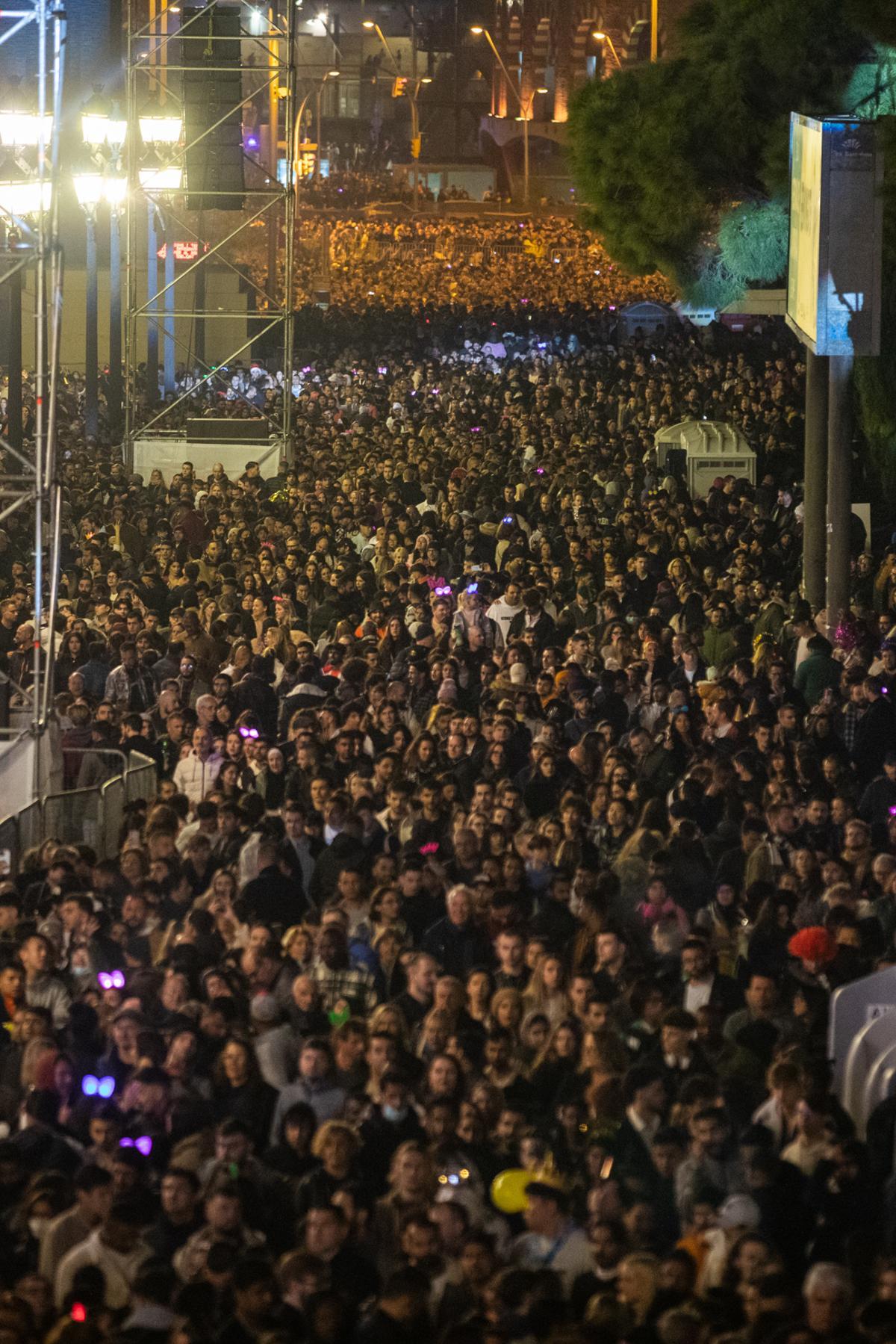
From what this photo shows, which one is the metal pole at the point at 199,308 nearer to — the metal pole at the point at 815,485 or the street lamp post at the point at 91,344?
the street lamp post at the point at 91,344

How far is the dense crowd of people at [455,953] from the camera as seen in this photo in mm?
6871

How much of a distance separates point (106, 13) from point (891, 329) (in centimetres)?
3661

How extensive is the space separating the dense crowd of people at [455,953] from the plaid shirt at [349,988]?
30 millimetres

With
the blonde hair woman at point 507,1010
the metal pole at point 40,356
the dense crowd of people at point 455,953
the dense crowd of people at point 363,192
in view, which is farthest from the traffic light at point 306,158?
the blonde hair woman at point 507,1010

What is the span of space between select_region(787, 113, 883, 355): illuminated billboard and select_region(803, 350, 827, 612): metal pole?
2.40 m

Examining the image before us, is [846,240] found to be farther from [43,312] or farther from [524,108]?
[524,108]

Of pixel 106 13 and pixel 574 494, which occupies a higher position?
pixel 106 13

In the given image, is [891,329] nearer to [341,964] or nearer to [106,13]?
[341,964]

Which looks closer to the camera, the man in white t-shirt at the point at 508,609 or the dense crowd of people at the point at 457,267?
the man in white t-shirt at the point at 508,609

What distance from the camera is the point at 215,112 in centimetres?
3067

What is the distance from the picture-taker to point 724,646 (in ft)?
54.3

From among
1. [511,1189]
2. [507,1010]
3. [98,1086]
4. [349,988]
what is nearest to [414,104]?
[349,988]

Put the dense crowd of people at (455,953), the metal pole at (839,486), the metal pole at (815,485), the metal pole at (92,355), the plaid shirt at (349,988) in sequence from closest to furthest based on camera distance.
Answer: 1. the dense crowd of people at (455,953)
2. the plaid shirt at (349,988)
3. the metal pole at (839,486)
4. the metal pole at (815,485)
5. the metal pole at (92,355)

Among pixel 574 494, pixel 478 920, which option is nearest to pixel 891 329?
pixel 574 494
